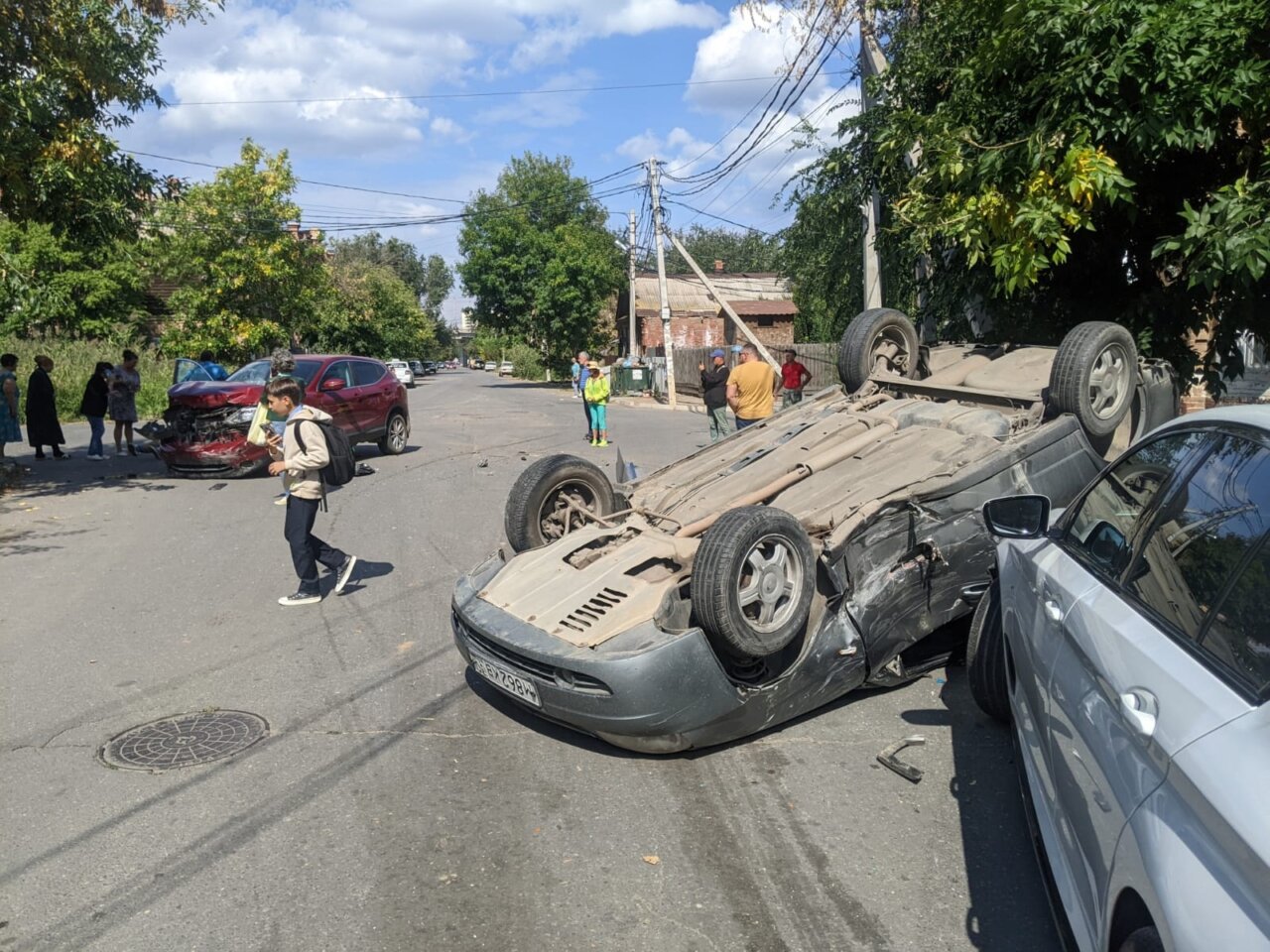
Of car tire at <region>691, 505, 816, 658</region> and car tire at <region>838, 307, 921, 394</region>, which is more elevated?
car tire at <region>838, 307, 921, 394</region>

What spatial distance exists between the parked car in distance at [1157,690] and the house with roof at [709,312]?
40.5m

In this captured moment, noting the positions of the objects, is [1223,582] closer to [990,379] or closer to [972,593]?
[972,593]

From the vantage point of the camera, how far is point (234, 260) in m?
30.7

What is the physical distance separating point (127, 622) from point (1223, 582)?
6.92m

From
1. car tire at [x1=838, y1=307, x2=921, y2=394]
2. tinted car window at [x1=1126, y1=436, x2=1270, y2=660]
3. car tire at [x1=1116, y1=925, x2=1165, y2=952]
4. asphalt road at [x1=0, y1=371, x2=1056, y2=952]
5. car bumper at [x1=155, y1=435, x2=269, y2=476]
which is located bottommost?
asphalt road at [x1=0, y1=371, x2=1056, y2=952]

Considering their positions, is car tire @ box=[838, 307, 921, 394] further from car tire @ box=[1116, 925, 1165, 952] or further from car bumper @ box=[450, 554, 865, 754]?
car tire @ box=[1116, 925, 1165, 952]

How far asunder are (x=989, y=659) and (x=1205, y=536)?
7.61 feet

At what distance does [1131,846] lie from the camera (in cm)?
214

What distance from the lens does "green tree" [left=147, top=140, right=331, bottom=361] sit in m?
30.5

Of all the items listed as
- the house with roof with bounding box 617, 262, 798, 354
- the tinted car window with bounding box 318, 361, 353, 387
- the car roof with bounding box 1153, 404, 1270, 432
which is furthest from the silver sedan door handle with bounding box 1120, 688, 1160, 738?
the house with roof with bounding box 617, 262, 798, 354

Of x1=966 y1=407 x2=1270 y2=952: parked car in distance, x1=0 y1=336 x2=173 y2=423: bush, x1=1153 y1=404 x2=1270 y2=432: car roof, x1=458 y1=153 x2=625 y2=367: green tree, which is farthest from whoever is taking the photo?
x1=458 y1=153 x2=625 y2=367: green tree

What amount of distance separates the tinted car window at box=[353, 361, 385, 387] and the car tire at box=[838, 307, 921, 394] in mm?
10141

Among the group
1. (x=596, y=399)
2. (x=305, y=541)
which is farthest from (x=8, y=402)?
(x=305, y=541)

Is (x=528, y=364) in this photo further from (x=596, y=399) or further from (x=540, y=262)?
(x=596, y=399)
